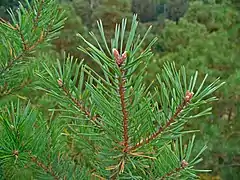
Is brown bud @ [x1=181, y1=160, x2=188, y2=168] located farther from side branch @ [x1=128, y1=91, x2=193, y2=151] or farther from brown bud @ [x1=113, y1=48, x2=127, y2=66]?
brown bud @ [x1=113, y1=48, x2=127, y2=66]

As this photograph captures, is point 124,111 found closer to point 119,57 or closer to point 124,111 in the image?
point 124,111

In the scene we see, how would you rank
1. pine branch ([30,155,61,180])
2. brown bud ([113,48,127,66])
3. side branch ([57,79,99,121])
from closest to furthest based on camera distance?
brown bud ([113,48,127,66])
side branch ([57,79,99,121])
pine branch ([30,155,61,180])

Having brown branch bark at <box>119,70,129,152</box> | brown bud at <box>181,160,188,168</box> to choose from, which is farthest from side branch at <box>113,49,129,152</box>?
brown bud at <box>181,160,188,168</box>

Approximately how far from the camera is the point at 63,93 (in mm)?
583

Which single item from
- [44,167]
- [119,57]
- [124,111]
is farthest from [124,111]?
[44,167]

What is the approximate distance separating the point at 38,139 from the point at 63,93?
0.44ft

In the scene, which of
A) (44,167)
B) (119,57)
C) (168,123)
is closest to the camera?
(119,57)

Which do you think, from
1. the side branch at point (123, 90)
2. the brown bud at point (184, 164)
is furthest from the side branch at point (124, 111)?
the brown bud at point (184, 164)

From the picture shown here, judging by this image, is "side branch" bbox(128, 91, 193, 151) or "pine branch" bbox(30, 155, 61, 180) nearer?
"side branch" bbox(128, 91, 193, 151)

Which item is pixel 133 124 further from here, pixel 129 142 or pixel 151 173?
pixel 151 173

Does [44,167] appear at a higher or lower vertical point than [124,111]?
lower

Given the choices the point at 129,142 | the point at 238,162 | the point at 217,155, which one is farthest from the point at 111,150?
the point at 238,162

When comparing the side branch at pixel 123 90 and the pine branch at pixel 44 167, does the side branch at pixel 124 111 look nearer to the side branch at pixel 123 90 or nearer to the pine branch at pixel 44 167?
the side branch at pixel 123 90

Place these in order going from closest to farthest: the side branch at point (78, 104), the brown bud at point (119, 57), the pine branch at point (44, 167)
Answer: the brown bud at point (119, 57)
the side branch at point (78, 104)
the pine branch at point (44, 167)
